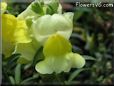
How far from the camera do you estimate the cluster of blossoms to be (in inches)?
20.2

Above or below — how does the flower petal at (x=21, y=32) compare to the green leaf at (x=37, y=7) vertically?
below

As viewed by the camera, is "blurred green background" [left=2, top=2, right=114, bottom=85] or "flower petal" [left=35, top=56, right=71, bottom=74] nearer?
"flower petal" [left=35, top=56, right=71, bottom=74]

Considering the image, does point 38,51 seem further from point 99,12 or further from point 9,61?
point 99,12

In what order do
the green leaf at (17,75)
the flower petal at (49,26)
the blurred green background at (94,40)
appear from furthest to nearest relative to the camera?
the blurred green background at (94,40), the green leaf at (17,75), the flower petal at (49,26)

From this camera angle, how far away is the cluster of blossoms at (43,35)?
1.69 ft

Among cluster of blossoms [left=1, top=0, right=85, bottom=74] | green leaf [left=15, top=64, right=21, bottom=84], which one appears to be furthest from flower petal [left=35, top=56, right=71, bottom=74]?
green leaf [left=15, top=64, right=21, bottom=84]

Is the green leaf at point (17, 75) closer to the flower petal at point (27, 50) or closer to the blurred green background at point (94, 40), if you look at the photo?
the flower petal at point (27, 50)

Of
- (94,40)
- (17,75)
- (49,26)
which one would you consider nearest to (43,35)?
(49,26)

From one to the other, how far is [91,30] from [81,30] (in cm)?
4

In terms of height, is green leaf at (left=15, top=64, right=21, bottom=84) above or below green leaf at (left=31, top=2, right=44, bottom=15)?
below

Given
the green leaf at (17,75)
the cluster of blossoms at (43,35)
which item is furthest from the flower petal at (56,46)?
the green leaf at (17,75)

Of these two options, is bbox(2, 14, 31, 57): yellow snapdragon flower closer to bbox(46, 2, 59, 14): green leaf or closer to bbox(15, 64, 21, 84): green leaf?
bbox(46, 2, 59, 14): green leaf

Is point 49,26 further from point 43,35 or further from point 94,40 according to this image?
point 94,40

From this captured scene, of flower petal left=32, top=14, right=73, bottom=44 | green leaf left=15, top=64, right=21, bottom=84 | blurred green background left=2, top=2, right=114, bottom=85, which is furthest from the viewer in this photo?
blurred green background left=2, top=2, right=114, bottom=85
